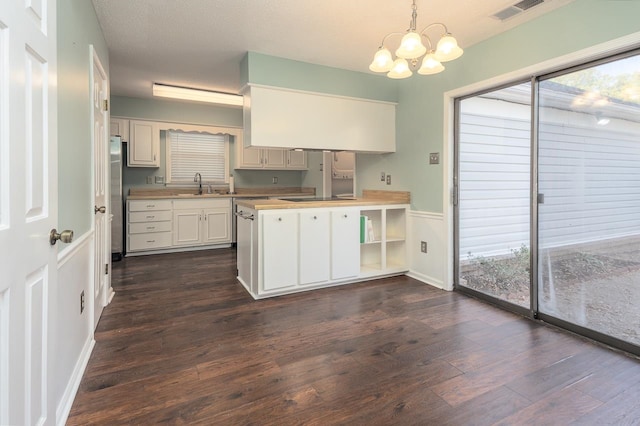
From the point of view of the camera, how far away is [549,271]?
2.70 m

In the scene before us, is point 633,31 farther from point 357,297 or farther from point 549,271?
point 357,297

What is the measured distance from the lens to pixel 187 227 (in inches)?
209

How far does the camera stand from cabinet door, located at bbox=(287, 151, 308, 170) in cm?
631

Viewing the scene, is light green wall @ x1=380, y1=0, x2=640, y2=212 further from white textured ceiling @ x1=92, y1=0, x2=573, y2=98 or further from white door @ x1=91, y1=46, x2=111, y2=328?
white door @ x1=91, y1=46, x2=111, y2=328

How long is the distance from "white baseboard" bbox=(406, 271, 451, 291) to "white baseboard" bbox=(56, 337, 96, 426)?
10.1 ft

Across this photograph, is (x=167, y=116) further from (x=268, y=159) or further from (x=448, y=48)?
(x=448, y=48)

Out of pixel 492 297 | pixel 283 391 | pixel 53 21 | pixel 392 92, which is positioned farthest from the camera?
pixel 392 92

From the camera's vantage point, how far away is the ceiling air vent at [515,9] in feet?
7.94

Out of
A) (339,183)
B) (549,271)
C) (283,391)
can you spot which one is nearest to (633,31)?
(549,271)

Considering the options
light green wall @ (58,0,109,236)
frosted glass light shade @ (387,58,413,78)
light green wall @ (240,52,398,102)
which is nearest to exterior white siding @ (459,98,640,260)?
light green wall @ (240,52,398,102)

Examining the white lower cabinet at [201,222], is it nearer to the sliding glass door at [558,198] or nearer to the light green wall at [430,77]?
the light green wall at [430,77]

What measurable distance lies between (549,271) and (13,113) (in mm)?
3317

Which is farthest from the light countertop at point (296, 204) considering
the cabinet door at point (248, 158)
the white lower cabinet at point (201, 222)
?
the cabinet door at point (248, 158)

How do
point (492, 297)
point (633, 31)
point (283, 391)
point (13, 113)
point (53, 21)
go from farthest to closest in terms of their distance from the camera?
point (492, 297) → point (633, 31) → point (283, 391) → point (53, 21) → point (13, 113)
